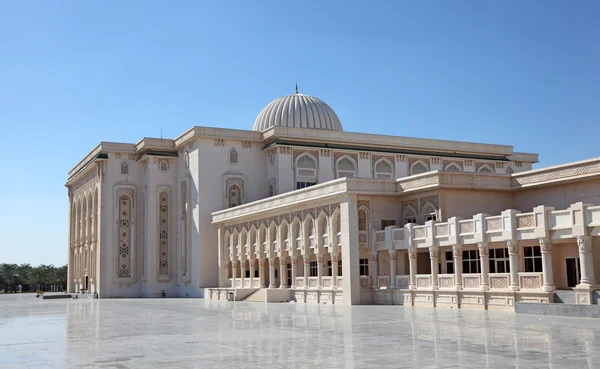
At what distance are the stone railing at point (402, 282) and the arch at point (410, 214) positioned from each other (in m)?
2.92

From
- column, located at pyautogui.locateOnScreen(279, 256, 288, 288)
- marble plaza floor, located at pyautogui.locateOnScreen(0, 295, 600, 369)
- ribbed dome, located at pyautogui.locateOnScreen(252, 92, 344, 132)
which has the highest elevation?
ribbed dome, located at pyautogui.locateOnScreen(252, 92, 344, 132)

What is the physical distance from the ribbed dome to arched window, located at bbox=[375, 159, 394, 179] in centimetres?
459

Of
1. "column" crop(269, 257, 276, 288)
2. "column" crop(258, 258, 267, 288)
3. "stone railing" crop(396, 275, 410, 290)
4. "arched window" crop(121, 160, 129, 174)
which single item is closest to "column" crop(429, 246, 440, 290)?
"stone railing" crop(396, 275, 410, 290)

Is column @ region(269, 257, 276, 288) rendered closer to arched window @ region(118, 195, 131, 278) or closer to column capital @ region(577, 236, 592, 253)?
arched window @ region(118, 195, 131, 278)

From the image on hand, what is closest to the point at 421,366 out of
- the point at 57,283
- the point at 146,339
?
the point at 146,339

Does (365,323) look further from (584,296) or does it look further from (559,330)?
(584,296)

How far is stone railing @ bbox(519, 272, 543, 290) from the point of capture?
2175 centimetres

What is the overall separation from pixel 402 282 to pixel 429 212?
10.5ft

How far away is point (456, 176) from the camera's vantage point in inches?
1108

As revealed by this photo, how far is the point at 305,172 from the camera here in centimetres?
4338

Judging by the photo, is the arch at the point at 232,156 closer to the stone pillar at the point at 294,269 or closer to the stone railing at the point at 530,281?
Answer: the stone pillar at the point at 294,269

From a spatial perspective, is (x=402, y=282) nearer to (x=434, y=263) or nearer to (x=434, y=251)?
(x=434, y=263)

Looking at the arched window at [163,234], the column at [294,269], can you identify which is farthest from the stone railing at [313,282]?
the arched window at [163,234]

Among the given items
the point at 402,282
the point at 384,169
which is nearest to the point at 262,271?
the point at 402,282
